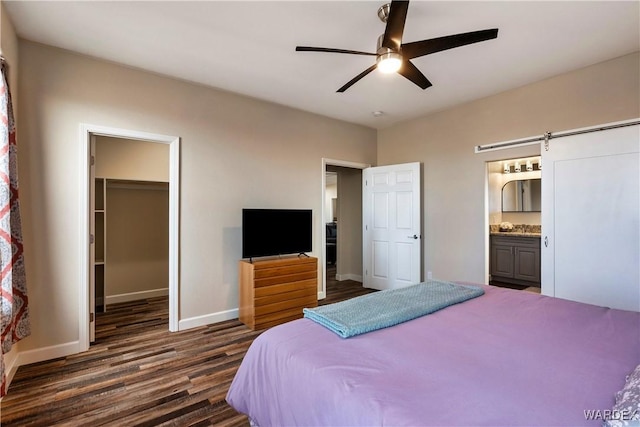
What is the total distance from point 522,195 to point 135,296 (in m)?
6.68

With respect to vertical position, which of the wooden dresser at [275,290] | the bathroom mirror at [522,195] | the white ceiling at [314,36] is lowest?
the wooden dresser at [275,290]

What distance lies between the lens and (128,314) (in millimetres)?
3742

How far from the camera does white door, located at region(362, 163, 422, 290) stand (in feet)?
14.6

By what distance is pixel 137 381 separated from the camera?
7.43ft

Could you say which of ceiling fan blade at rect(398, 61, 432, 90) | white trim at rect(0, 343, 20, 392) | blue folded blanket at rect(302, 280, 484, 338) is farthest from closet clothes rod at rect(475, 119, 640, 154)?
white trim at rect(0, 343, 20, 392)

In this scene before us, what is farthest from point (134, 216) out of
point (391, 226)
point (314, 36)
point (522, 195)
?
point (522, 195)

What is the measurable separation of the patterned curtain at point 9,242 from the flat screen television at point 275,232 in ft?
5.99

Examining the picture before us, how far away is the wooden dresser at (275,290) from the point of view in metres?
3.30

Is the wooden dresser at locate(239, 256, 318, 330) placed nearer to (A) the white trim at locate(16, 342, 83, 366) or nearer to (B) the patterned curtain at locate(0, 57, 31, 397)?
(A) the white trim at locate(16, 342, 83, 366)

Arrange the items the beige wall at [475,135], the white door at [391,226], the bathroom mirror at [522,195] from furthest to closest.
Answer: the bathroom mirror at [522,195], the white door at [391,226], the beige wall at [475,135]

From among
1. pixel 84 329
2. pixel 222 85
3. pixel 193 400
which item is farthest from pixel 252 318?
pixel 222 85

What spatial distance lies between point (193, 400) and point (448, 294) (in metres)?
1.87

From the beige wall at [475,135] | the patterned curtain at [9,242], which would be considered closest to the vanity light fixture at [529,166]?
the beige wall at [475,135]

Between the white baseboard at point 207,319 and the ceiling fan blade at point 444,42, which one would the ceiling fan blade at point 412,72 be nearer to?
the ceiling fan blade at point 444,42
